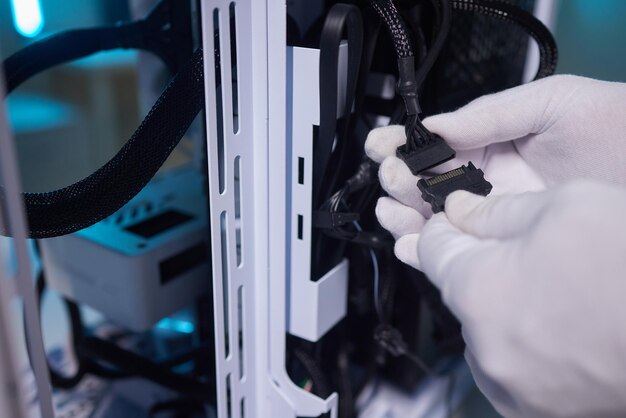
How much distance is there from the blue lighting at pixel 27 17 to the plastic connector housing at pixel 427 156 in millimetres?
774

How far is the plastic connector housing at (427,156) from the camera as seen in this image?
18.9 inches

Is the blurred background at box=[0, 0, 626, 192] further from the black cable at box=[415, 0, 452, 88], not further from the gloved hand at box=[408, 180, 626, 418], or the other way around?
the gloved hand at box=[408, 180, 626, 418]

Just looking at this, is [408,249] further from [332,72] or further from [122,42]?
[122,42]

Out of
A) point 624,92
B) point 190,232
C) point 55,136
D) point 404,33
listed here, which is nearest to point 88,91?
point 55,136

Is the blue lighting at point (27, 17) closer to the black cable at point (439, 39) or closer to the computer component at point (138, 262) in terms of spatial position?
the computer component at point (138, 262)

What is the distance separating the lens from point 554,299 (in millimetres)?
319

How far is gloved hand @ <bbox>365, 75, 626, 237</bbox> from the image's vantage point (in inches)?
18.7

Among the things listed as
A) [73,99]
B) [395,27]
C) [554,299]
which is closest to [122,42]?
[395,27]

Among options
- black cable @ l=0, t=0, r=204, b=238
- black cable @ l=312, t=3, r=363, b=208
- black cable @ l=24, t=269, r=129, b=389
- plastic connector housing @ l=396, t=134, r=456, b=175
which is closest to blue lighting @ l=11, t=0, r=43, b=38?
black cable @ l=24, t=269, r=129, b=389

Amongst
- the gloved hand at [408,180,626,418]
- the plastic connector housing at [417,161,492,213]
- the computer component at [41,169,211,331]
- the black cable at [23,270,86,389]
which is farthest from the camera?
the black cable at [23,270,86,389]

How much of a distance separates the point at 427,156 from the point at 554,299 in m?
0.20

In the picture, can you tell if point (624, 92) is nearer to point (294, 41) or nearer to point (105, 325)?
point (294, 41)

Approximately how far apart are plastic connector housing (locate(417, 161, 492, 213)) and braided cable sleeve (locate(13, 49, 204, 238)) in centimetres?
24

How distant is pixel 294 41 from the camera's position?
542 mm
